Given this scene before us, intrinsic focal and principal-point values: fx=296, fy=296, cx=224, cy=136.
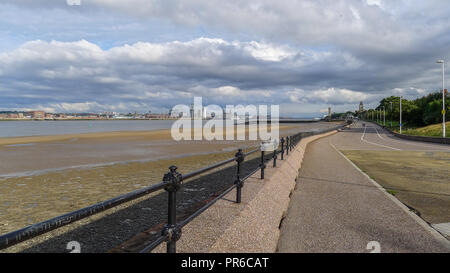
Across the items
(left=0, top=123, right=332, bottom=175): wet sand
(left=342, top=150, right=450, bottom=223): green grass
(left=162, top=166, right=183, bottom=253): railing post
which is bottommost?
(left=0, top=123, right=332, bottom=175): wet sand

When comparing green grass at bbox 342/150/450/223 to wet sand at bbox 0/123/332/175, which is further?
wet sand at bbox 0/123/332/175

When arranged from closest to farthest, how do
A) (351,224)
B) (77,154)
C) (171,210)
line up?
(171,210), (351,224), (77,154)

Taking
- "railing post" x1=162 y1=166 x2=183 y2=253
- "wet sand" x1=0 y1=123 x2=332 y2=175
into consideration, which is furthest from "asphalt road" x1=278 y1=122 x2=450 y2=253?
"wet sand" x1=0 y1=123 x2=332 y2=175

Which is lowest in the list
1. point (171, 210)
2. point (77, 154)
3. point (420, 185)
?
point (77, 154)

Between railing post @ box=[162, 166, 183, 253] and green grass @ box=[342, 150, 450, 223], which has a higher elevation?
railing post @ box=[162, 166, 183, 253]

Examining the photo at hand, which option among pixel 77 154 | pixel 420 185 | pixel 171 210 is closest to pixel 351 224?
pixel 171 210

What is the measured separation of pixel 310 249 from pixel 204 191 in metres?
5.68

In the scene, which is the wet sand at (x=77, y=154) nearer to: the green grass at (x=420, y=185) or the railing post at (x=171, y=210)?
the green grass at (x=420, y=185)

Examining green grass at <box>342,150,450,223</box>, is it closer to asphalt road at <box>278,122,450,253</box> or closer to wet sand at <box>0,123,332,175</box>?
asphalt road at <box>278,122,450,253</box>

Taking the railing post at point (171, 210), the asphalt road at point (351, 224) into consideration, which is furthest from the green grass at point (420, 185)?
the railing post at point (171, 210)

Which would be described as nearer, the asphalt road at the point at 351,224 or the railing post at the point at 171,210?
the railing post at the point at 171,210

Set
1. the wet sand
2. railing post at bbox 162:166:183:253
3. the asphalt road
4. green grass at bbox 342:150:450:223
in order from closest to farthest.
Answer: railing post at bbox 162:166:183:253 → the asphalt road → green grass at bbox 342:150:450:223 → the wet sand

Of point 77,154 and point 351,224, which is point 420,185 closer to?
point 351,224
